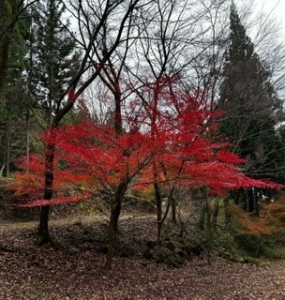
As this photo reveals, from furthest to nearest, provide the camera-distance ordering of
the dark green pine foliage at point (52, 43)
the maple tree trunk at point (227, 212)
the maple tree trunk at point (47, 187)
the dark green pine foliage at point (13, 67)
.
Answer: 1. the maple tree trunk at point (227, 212)
2. the dark green pine foliage at point (52, 43)
3. the maple tree trunk at point (47, 187)
4. the dark green pine foliage at point (13, 67)

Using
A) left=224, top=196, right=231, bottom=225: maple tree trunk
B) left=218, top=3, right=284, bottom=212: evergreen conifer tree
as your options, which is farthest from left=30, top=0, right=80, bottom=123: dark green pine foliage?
left=224, top=196, right=231, bottom=225: maple tree trunk

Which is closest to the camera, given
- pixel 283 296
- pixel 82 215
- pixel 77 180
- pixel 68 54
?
pixel 283 296

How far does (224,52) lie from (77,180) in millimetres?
7957

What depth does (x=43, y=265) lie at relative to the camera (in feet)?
31.9

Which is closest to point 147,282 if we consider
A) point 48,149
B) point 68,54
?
point 48,149

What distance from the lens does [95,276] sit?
9.60 m

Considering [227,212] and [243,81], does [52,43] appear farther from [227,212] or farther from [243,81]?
[227,212]

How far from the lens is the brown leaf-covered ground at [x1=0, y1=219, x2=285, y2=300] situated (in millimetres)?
8172

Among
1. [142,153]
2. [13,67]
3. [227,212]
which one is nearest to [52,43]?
[13,67]

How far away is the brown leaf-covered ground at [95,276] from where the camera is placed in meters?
8.17

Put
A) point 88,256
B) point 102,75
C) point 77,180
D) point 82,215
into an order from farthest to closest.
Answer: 1. point 82,215
2. point 102,75
3. point 88,256
4. point 77,180

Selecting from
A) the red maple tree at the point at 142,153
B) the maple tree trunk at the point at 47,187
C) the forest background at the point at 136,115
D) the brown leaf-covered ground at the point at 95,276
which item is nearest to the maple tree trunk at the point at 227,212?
the forest background at the point at 136,115

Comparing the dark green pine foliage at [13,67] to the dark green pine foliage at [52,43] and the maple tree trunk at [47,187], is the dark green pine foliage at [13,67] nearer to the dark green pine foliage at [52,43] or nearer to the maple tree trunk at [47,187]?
the dark green pine foliage at [52,43]

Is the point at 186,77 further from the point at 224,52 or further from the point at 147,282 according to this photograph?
the point at 147,282
